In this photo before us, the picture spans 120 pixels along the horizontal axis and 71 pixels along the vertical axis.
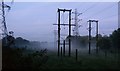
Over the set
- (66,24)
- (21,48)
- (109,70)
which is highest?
(66,24)

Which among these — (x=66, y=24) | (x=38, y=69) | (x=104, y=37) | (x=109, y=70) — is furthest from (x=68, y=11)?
(x=38, y=69)

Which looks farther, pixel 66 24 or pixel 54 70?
pixel 66 24

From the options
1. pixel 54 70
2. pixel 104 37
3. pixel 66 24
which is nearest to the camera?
pixel 54 70

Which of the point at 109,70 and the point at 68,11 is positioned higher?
the point at 68,11

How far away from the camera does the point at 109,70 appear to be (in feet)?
55.5

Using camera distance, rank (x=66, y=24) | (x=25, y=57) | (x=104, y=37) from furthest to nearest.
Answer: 1. (x=104, y=37)
2. (x=66, y=24)
3. (x=25, y=57)

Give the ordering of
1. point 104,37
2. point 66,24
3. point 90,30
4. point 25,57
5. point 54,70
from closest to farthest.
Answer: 1. point 25,57
2. point 54,70
3. point 66,24
4. point 104,37
5. point 90,30

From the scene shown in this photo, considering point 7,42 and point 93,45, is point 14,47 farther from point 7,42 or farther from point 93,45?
point 93,45

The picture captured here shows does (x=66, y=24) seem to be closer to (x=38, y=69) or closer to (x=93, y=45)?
(x=93, y=45)

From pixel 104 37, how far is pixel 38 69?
2901 centimetres

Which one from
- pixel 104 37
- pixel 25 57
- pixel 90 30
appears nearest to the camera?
pixel 25 57

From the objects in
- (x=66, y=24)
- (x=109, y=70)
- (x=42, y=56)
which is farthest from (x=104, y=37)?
(x=42, y=56)

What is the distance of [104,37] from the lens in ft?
140

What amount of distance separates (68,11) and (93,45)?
1183 centimetres
